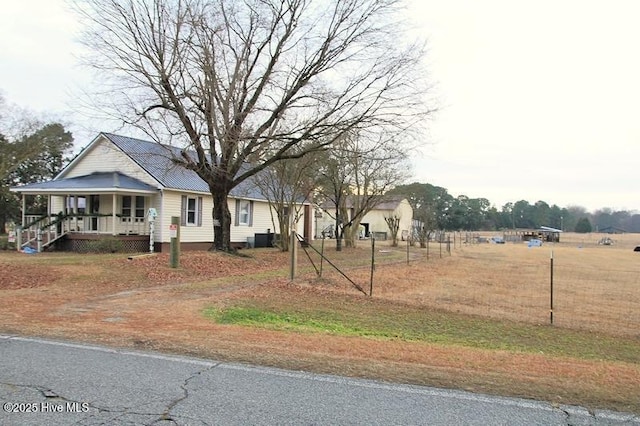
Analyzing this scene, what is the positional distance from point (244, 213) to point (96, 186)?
9.56m

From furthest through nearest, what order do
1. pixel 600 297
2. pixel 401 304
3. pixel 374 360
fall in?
pixel 600 297, pixel 401 304, pixel 374 360

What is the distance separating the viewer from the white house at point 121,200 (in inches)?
938

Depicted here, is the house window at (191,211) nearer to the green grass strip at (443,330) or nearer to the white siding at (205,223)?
the white siding at (205,223)

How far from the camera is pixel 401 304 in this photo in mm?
12320

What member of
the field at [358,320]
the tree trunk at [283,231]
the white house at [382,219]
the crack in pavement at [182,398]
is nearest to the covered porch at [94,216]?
the field at [358,320]

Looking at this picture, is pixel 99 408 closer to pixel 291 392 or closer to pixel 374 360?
pixel 291 392

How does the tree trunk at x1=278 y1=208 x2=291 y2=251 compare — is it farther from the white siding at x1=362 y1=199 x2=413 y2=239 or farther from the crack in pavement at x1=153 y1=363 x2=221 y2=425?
the white siding at x1=362 y1=199 x2=413 y2=239

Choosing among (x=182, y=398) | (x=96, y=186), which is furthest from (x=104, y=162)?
(x=182, y=398)

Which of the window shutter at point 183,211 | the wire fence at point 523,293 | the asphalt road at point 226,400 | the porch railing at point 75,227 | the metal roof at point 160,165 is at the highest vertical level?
the metal roof at point 160,165

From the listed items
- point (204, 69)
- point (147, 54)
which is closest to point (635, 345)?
point (204, 69)

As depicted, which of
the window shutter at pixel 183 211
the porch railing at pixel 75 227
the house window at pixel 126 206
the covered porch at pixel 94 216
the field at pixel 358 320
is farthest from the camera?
the window shutter at pixel 183 211

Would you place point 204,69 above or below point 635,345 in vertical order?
above

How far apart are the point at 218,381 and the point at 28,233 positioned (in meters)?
22.8

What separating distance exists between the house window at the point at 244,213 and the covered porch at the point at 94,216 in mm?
6231
